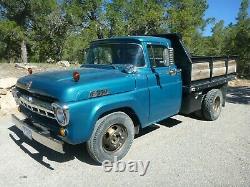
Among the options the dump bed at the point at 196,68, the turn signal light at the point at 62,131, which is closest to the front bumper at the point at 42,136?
the turn signal light at the point at 62,131

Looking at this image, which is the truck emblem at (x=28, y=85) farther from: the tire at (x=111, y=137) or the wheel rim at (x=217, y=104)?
the wheel rim at (x=217, y=104)

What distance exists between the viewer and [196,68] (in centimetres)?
643

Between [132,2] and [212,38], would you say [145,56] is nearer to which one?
[132,2]

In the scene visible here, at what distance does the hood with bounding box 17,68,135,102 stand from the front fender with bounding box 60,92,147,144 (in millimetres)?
118

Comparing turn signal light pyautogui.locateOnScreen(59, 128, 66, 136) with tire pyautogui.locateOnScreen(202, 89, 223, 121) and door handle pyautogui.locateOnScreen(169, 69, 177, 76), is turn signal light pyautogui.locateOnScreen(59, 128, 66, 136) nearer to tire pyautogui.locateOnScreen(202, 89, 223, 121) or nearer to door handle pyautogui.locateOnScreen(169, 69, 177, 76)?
door handle pyautogui.locateOnScreen(169, 69, 177, 76)

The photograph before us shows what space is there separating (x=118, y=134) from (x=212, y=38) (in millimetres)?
40388

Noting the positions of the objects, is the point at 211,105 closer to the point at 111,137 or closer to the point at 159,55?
the point at 159,55

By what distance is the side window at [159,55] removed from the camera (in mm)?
5531

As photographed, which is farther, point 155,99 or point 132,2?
point 132,2

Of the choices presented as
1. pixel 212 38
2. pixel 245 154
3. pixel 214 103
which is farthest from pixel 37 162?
pixel 212 38

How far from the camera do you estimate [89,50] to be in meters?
6.29

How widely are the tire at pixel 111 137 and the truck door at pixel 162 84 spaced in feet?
2.22

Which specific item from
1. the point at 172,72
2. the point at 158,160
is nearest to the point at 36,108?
the point at 158,160

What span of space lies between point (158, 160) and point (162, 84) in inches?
59.2
